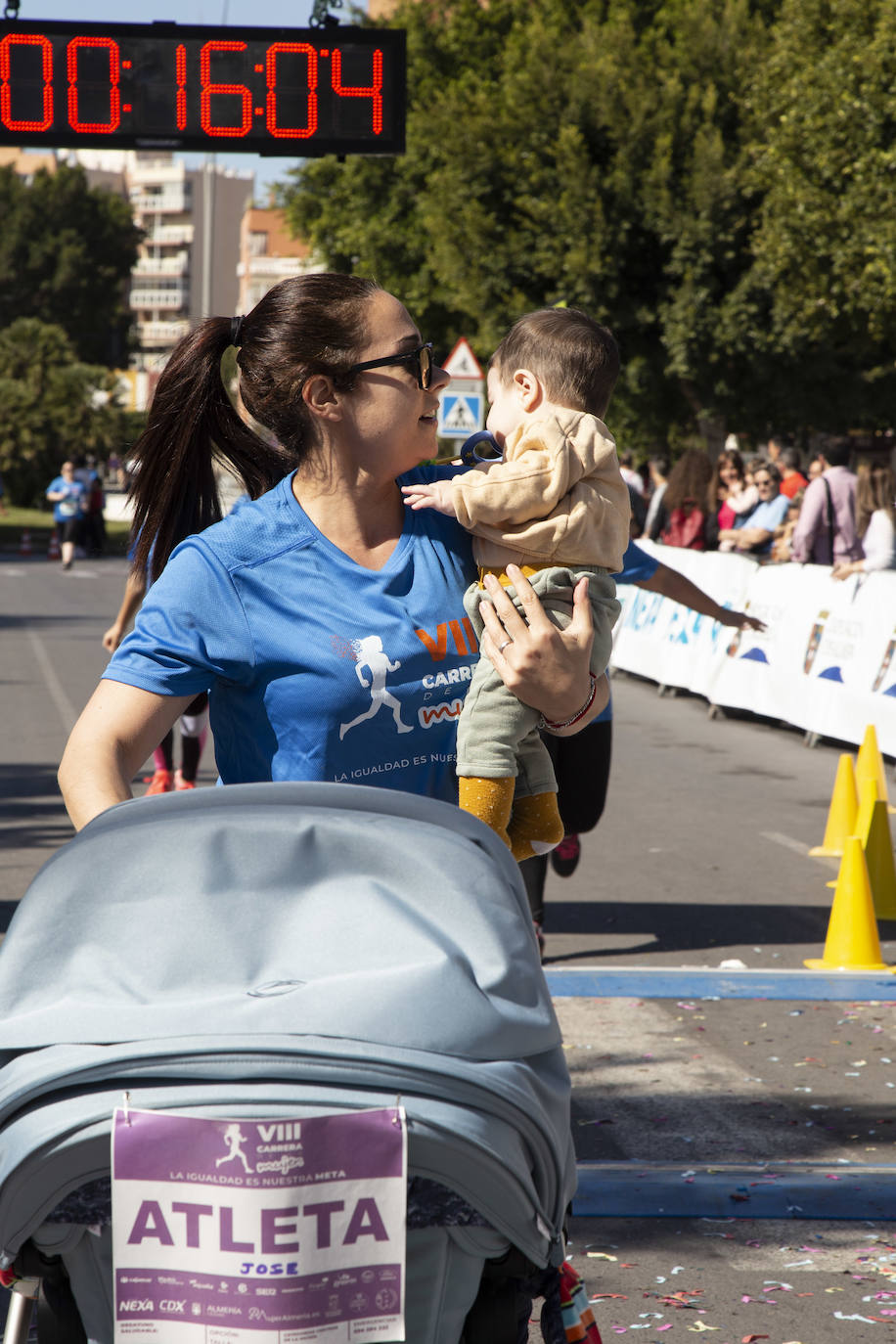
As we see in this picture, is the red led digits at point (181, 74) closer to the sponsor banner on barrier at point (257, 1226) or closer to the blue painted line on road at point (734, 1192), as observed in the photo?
the blue painted line on road at point (734, 1192)

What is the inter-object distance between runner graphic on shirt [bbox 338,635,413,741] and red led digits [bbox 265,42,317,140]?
7.30 m

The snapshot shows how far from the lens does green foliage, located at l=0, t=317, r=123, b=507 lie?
5494 cm

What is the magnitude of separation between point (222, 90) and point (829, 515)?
6487 millimetres

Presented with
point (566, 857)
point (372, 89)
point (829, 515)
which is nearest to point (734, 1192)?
point (566, 857)

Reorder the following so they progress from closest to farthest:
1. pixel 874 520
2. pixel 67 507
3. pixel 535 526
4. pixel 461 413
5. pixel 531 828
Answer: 1. pixel 535 526
2. pixel 531 828
3. pixel 874 520
4. pixel 461 413
5. pixel 67 507

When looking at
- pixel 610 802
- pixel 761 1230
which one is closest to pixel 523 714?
pixel 761 1230

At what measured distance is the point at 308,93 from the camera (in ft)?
30.5

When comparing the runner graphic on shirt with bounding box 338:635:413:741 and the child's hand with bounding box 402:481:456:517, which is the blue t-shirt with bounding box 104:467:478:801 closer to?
the runner graphic on shirt with bounding box 338:635:413:741

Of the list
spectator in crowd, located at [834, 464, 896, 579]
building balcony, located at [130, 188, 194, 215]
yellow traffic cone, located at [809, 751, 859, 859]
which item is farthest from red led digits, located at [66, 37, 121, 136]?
building balcony, located at [130, 188, 194, 215]

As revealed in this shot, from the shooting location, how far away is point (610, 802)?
1021cm

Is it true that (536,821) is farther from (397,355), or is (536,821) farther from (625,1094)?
(625,1094)

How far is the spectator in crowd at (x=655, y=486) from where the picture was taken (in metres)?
19.1

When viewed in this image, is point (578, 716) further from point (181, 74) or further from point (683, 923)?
point (181, 74)

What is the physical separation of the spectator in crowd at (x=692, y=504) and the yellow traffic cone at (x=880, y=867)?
8391 mm
